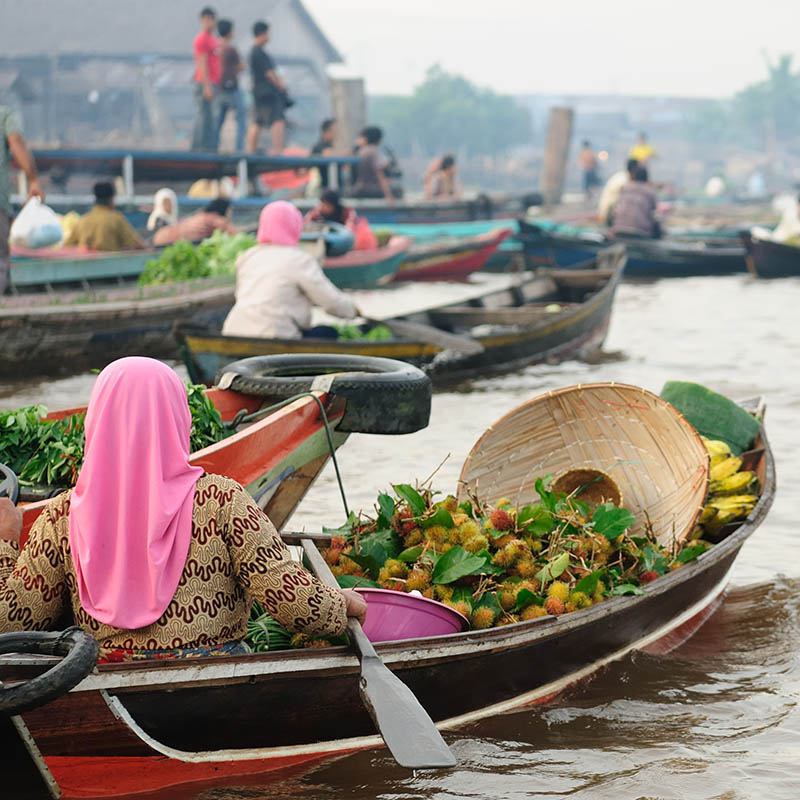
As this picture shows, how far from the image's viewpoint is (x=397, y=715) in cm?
300

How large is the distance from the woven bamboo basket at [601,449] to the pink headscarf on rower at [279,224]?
3.00 m

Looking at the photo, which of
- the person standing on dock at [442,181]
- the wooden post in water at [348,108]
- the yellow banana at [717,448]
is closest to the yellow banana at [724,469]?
the yellow banana at [717,448]

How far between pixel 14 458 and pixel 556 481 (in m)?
2.18

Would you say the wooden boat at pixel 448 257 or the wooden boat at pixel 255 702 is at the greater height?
the wooden boat at pixel 448 257

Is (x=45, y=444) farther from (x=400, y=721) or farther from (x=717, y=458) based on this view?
(x=717, y=458)

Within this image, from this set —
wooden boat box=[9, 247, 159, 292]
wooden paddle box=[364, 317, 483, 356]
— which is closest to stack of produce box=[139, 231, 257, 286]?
wooden boat box=[9, 247, 159, 292]

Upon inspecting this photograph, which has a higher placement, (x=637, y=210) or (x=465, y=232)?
(x=637, y=210)

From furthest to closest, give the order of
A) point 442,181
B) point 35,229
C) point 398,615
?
point 442,181
point 35,229
point 398,615

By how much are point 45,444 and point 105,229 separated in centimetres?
765

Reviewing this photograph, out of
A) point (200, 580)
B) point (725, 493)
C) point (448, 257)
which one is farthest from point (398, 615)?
point (448, 257)

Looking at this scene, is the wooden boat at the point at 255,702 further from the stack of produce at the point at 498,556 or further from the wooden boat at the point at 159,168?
the wooden boat at the point at 159,168

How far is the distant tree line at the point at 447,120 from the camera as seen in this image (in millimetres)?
50188

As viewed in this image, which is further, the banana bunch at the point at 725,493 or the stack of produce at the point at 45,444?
the banana bunch at the point at 725,493

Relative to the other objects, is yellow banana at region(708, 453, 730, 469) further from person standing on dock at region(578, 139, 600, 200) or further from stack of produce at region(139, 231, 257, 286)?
person standing on dock at region(578, 139, 600, 200)
